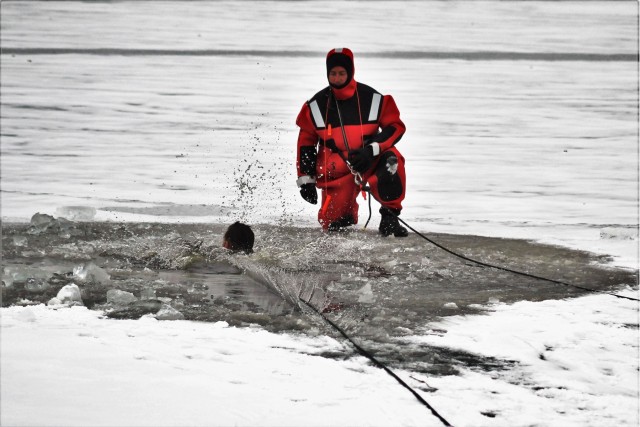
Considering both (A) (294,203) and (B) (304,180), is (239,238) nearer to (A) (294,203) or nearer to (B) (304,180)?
(B) (304,180)

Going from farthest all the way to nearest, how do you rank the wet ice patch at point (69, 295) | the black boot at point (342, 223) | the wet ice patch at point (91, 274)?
the black boot at point (342, 223) < the wet ice patch at point (91, 274) < the wet ice patch at point (69, 295)

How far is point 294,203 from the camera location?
749cm

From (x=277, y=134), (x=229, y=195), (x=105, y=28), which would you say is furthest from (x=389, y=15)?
(x=229, y=195)

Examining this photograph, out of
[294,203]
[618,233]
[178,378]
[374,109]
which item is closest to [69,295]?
[178,378]

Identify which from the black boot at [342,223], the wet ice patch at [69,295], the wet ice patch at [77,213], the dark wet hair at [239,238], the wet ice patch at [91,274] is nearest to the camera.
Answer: the wet ice patch at [69,295]

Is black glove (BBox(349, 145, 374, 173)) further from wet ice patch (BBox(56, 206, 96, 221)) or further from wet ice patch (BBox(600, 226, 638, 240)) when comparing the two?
wet ice patch (BBox(56, 206, 96, 221))

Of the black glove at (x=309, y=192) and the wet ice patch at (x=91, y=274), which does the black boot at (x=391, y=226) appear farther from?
the wet ice patch at (x=91, y=274)

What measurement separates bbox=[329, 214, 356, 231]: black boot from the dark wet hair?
88cm

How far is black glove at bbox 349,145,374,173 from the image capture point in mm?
6148

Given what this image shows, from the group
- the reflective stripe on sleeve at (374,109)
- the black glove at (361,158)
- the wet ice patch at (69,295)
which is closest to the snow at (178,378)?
the wet ice patch at (69,295)

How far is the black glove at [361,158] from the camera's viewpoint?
6148 mm

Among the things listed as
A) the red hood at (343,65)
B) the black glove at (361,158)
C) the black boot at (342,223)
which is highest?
the red hood at (343,65)

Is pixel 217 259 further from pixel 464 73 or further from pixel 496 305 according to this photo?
pixel 464 73

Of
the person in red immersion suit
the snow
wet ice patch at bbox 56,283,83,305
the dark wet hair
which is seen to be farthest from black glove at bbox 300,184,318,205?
the snow
